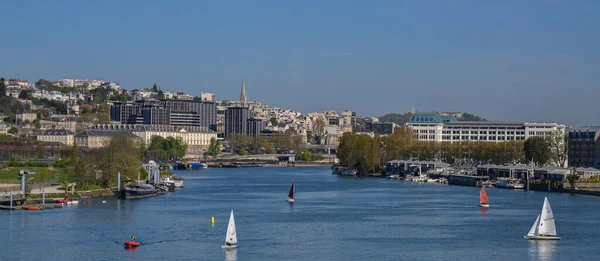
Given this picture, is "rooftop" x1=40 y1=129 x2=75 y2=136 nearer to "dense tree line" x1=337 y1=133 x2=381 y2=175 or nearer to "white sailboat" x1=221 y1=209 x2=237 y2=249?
"dense tree line" x1=337 y1=133 x2=381 y2=175

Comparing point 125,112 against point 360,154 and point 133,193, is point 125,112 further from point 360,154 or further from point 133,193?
point 133,193

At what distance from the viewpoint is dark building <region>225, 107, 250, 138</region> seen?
485 ft

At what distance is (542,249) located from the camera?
26328 mm

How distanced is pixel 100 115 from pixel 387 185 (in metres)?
78.4

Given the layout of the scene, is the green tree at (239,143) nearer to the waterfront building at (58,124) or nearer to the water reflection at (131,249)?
the waterfront building at (58,124)

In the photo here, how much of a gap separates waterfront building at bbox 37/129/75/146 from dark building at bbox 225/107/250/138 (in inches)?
1733

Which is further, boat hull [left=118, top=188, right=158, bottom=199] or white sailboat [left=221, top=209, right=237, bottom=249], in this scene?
boat hull [left=118, top=188, right=158, bottom=199]

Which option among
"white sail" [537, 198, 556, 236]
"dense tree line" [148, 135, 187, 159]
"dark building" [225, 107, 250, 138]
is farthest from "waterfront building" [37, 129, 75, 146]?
"white sail" [537, 198, 556, 236]

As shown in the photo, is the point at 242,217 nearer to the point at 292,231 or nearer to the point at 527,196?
the point at 292,231

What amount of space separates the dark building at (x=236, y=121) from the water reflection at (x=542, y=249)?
12001 centimetres

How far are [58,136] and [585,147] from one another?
5780cm

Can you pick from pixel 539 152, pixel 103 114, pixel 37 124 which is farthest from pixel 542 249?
pixel 103 114

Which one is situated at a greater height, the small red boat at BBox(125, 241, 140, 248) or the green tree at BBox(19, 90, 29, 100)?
the green tree at BBox(19, 90, 29, 100)

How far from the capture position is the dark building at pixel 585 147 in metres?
61.0
